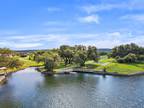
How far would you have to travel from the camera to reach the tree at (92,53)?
4614 inches

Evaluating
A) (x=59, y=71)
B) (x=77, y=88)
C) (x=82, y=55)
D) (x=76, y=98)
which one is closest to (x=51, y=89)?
(x=77, y=88)

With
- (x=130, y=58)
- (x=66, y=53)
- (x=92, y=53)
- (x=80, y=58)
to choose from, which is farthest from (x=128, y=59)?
(x=66, y=53)

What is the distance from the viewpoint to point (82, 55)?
112m

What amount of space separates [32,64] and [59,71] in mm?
41811

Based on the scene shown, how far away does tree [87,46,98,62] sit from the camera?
4614 inches

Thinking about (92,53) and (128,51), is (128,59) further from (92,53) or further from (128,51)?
(92,53)

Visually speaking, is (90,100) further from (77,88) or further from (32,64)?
(32,64)

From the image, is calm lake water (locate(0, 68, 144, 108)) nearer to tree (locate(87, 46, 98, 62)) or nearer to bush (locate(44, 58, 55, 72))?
bush (locate(44, 58, 55, 72))

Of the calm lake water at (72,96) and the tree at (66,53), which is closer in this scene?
the calm lake water at (72,96)

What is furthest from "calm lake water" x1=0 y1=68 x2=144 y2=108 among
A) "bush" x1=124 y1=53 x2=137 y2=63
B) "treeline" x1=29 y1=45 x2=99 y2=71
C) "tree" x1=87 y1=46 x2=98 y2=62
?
"bush" x1=124 y1=53 x2=137 y2=63

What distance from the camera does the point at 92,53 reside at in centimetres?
11744

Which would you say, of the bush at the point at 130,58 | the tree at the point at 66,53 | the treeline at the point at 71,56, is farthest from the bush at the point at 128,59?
the tree at the point at 66,53

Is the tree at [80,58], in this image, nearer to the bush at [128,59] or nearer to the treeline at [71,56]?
the treeline at [71,56]

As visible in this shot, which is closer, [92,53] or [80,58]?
[80,58]
